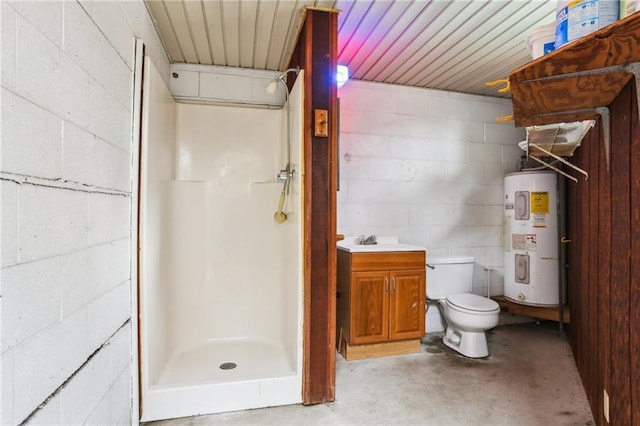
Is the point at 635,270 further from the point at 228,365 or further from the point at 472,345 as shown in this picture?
the point at 228,365

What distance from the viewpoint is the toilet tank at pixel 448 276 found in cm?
292

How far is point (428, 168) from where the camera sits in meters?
3.15

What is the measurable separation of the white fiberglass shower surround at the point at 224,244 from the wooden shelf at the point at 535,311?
2056mm

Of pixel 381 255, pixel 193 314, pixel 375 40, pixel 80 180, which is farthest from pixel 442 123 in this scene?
pixel 80 180

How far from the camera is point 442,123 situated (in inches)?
126

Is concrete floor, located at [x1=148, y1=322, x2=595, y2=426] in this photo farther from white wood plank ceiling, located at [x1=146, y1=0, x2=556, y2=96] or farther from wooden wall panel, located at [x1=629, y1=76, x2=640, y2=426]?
white wood plank ceiling, located at [x1=146, y1=0, x2=556, y2=96]

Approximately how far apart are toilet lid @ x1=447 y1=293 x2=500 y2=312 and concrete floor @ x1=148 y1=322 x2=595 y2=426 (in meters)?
0.39

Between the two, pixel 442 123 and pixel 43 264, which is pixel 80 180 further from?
pixel 442 123

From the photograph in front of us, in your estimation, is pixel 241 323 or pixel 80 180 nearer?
pixel 80 180

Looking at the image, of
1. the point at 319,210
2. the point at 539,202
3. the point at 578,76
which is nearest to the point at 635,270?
the point at 578,76

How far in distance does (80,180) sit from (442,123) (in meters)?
2.92

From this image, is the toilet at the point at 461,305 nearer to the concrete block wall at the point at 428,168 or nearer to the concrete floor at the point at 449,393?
the concrete floor at the point at 449,393

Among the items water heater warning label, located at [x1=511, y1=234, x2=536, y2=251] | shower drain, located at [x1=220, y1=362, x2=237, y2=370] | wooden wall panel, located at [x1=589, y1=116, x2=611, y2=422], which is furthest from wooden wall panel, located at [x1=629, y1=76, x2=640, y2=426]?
water heater warning label, located at [x1=511, y1=234, x2=536, y2=251]

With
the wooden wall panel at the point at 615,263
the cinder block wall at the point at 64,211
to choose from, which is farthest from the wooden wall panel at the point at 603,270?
the cinder block wall at the point at 64,211
